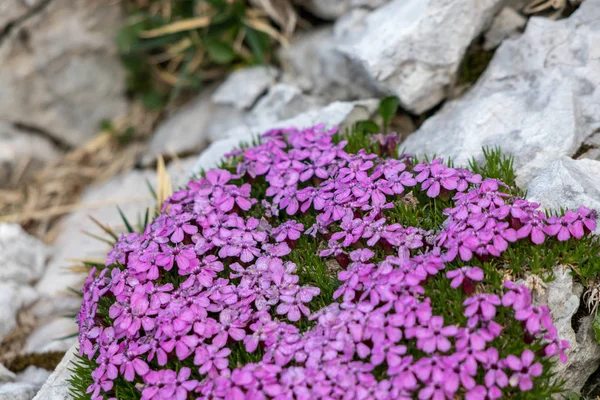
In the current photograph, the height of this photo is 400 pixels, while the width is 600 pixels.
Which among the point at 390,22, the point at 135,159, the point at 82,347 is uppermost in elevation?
the point at 390,22

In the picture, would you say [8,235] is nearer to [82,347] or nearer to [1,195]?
[1,195]

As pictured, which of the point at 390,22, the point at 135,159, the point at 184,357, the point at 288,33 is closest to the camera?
the point at 184,357

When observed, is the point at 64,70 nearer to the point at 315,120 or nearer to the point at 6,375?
the point at 315,120

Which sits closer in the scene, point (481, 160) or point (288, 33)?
point (481, 160)

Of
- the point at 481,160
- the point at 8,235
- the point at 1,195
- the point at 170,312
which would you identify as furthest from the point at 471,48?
the point at 1,195

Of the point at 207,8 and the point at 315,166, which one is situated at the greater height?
the point at 207,8

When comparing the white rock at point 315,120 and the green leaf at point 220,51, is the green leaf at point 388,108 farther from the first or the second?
the green leaf at point 220,51

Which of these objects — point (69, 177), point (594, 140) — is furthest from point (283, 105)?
point (594, 140)
